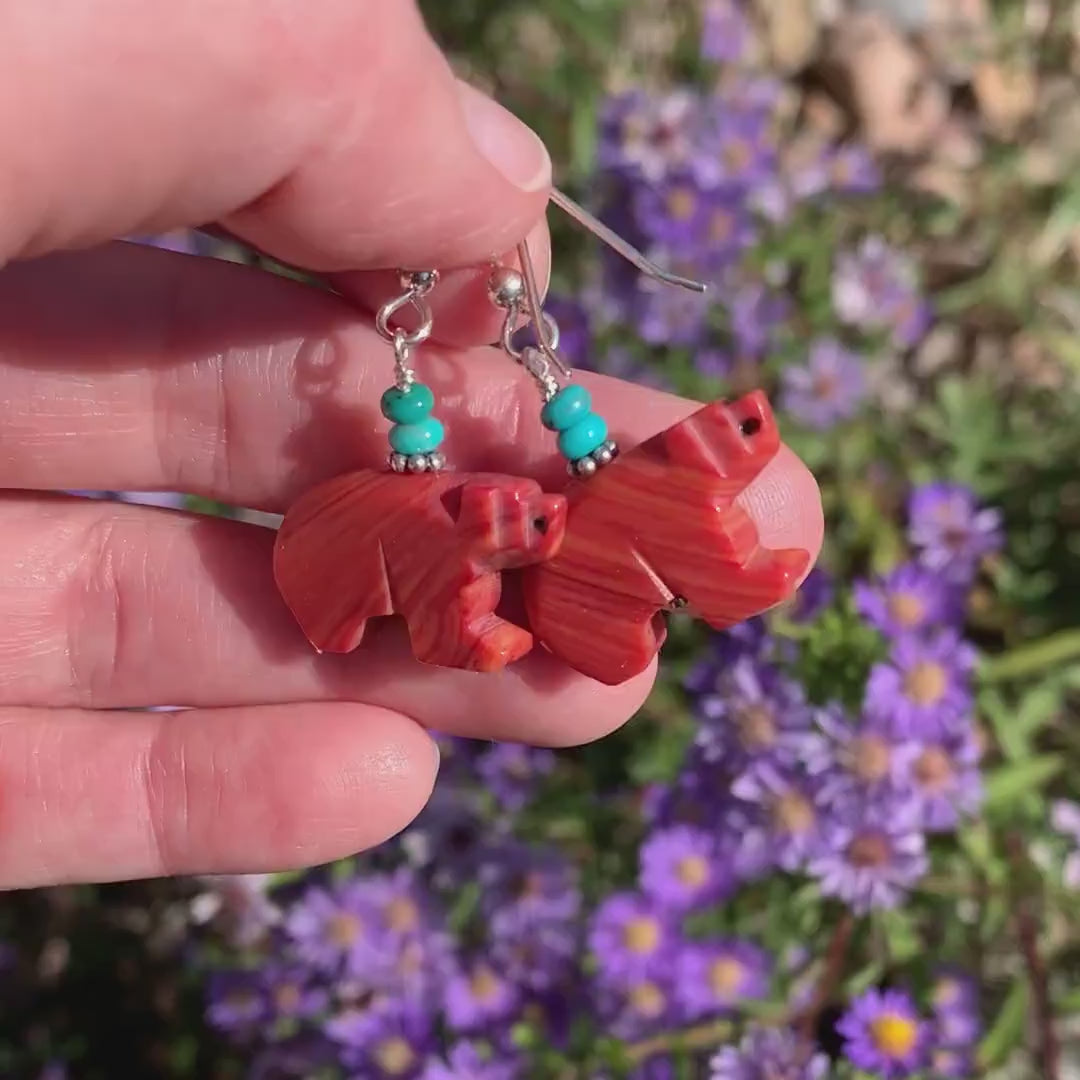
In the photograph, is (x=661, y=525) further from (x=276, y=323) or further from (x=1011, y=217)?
(x=1011, y=217)

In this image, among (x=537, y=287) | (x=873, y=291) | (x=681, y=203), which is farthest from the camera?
(x=873, y=291)

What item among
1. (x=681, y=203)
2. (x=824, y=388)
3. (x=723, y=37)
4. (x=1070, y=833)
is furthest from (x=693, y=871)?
(x=723, y=37)

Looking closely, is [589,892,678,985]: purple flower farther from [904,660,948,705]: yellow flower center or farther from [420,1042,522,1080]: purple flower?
[904,660,948,705]: yellow flower center

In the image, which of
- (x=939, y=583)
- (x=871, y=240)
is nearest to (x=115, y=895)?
(x=939, y=583)

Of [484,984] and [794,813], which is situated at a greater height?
[794,813]

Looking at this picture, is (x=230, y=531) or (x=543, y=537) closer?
(x=543, y=537)

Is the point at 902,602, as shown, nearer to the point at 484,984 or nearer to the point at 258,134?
the point at 484,984

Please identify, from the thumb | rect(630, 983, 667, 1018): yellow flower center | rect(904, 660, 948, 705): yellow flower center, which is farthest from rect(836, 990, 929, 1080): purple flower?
the thumb
